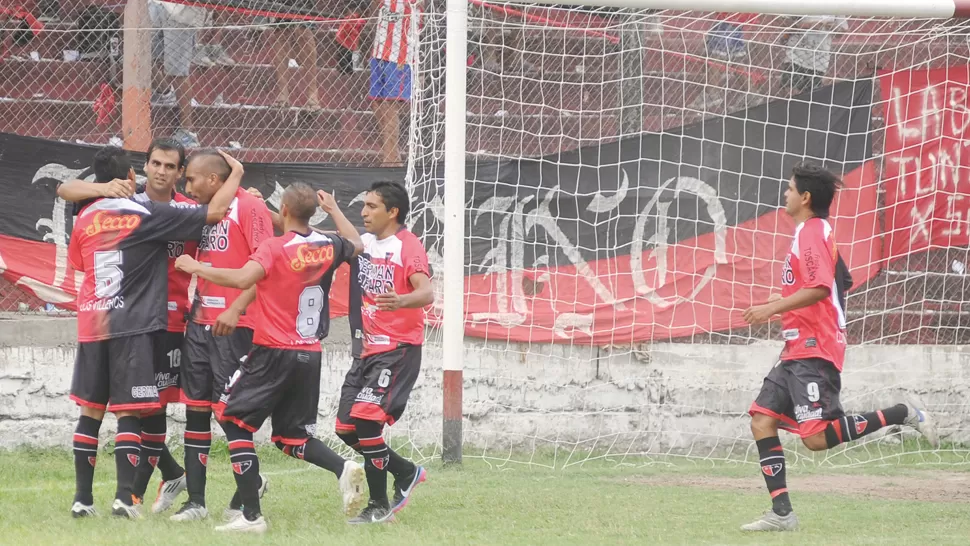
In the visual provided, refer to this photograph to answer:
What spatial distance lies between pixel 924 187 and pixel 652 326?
8.81ft

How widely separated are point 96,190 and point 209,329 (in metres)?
0.94

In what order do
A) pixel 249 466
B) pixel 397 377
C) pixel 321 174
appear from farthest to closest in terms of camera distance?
pixel 321 174 < pixel 397 377 < pixel 249 466

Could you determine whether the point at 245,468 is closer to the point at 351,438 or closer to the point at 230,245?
the point at 351,438

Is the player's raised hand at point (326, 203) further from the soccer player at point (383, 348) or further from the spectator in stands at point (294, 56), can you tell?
the spectator in stands at point (294, 56)

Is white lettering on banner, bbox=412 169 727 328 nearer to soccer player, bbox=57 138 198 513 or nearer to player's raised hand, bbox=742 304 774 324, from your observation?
soccer player, bbox=57 138 198 513

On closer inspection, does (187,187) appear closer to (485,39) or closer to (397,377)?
(397,377)

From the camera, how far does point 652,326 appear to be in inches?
392

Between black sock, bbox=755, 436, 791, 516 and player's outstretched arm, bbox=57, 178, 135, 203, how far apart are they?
3.63m

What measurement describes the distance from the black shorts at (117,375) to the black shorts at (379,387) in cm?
102

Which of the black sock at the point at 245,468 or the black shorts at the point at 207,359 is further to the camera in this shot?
the black shorts at the point at 207,359

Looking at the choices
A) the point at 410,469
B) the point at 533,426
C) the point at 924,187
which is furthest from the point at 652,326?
the point at 410,469

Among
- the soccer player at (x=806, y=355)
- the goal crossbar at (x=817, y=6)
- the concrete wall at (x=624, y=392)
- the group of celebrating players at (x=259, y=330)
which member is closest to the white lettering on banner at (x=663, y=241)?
the concrete wall at (x=624, y=392)

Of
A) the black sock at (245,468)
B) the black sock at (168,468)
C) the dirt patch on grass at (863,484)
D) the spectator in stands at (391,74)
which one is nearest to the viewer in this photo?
the black sock at (245,468)

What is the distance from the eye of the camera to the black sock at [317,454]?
615 cm
